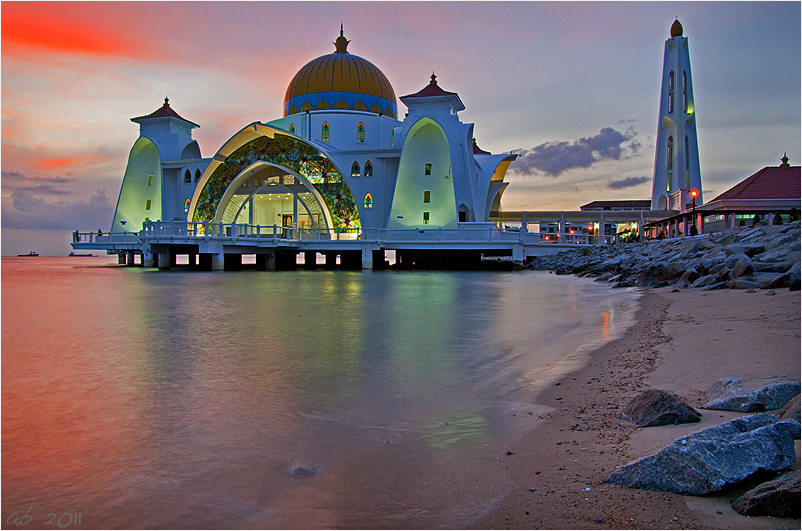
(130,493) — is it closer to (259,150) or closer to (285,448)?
(285,448)

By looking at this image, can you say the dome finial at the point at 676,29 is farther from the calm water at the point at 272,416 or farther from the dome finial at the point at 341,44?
the calm water at the point at 272,416

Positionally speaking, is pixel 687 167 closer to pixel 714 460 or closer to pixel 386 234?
pixel 386 234

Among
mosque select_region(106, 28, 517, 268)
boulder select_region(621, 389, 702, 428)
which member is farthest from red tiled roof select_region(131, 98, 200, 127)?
boulder select_region(621, 389, 702, 428)

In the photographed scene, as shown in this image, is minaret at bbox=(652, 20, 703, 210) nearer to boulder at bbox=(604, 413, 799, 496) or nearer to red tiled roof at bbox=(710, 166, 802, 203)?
red tiled roof at bbox=(710, 166, 802, 203)

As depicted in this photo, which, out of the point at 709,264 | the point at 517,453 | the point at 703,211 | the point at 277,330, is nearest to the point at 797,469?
the point at 517,453

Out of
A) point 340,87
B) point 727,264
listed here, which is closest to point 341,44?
point 340,87

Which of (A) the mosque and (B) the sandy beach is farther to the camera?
(A) the mosque

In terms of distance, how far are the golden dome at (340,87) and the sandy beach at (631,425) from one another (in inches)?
1169

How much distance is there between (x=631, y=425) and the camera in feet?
10.8

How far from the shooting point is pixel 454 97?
97.6 feet

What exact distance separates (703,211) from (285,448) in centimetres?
2249

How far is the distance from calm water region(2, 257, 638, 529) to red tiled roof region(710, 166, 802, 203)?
69.7ft

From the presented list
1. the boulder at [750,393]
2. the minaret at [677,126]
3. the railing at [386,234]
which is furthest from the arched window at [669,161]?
the boulder at [750,393]

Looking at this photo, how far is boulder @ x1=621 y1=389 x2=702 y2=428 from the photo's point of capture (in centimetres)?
313
